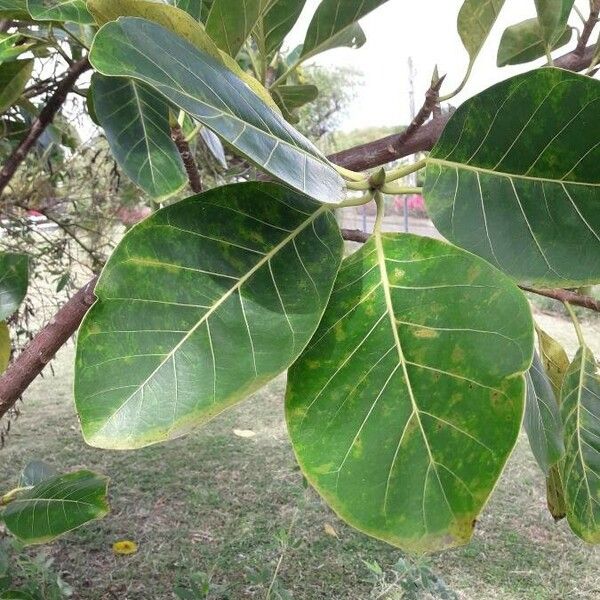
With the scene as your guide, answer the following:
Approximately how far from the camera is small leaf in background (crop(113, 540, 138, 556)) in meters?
1.86

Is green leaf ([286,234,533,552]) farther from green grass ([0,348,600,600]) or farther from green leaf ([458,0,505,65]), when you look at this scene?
green grass ([0,348,600,600])

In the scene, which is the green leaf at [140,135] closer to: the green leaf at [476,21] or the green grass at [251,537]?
the green leaf at [476,21]

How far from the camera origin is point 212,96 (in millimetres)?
278

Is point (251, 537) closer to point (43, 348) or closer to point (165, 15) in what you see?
point (43, 348)

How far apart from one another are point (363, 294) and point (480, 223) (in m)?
0.08

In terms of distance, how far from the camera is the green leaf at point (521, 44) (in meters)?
0.65

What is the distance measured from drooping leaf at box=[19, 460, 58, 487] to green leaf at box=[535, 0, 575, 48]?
826mm

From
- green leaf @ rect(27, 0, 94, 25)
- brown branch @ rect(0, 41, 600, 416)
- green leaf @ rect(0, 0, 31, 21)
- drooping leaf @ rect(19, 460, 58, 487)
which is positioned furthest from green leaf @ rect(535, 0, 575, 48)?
drooping leaf @ rect(19, 460, 58, 487)

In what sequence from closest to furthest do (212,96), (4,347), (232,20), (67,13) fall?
(212,96) < (232,20) < (67,13) < (4,347)

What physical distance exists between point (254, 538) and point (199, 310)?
1.80 m

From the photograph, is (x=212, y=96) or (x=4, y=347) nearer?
(x=212, y=96)

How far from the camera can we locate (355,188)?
0.37 meters

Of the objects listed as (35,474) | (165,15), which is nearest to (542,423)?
(165,15)

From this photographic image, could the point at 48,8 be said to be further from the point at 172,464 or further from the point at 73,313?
the point at 172,464
